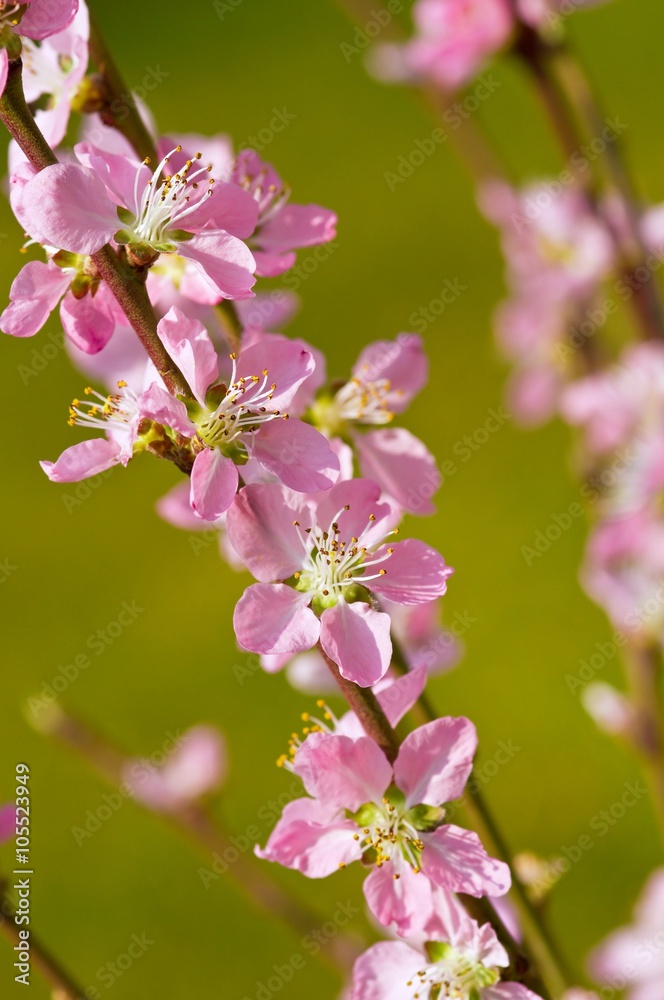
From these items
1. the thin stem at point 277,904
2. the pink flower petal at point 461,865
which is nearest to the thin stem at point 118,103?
the pink flower petal at point 461,865

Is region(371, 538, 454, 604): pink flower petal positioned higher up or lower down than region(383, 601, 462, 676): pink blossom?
higher up

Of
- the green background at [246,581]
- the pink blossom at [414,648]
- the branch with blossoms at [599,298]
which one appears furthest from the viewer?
the green background at [246,581]

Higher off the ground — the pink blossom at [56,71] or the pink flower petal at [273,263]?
the pink blossom at [56,71]

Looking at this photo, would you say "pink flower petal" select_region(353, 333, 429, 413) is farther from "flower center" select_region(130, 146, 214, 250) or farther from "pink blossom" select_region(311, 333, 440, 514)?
"flower center" select_region(130, 146, 214, 250)

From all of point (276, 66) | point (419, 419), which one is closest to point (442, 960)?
point (419, 419)

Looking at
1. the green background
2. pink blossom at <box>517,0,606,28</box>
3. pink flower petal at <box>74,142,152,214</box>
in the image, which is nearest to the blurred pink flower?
pink flower petal at <box>74,142,152,214</box>

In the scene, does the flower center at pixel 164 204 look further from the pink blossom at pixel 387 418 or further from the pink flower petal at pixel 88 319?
the pink blossom at pixel 387 418

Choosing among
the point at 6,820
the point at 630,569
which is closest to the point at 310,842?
the point at 6,820
